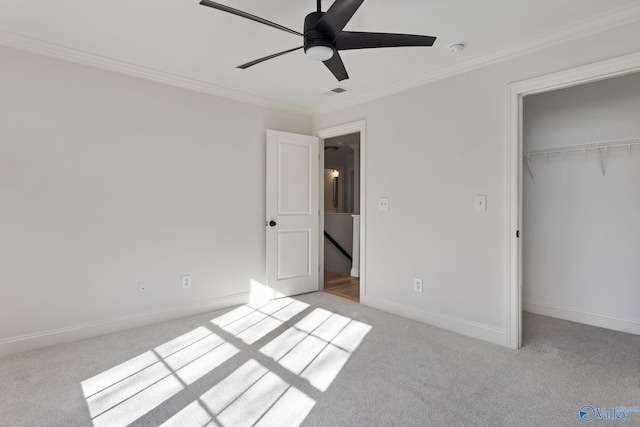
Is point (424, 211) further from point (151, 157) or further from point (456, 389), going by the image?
point (151, 157)

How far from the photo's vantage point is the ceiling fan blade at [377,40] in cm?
188

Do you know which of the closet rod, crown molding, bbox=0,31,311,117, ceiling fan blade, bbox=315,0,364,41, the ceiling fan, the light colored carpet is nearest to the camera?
ceiling fan blade, bbox=315,0,364,41

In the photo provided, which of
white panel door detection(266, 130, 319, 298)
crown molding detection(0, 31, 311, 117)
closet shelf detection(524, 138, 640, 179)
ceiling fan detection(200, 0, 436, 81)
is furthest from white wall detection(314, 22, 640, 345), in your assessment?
crown molding detection(0, 31, 311, 117)

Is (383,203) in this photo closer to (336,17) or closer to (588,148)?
(588,148)

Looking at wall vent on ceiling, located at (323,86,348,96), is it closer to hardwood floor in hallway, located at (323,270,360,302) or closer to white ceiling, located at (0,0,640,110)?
white ceiling, located at (0,0,640,110)

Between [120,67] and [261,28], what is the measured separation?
4.92 ft

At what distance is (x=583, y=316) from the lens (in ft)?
10.9

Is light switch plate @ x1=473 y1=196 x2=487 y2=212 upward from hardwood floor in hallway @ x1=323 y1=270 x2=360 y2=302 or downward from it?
upward

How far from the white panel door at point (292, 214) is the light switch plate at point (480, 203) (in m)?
2.09

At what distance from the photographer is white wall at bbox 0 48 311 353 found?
261 cm

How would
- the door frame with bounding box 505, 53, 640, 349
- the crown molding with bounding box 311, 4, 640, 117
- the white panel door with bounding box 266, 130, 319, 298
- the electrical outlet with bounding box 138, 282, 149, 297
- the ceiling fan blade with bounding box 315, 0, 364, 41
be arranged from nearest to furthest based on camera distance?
the ceiling fan blade with bounding box 315, 0, 364, 41, the crown molding with bounding box 311, 4, 640, 117, the door frame with bounding box 505, 53, 640, 349, the electrical outlet with bounding box 138, 282, 149, 297, the white panel door with bounding box 266, 130, 319, 298

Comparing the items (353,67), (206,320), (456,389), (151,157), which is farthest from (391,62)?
(206,320)

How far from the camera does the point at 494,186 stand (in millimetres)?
2842

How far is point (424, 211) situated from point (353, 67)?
154 cm
